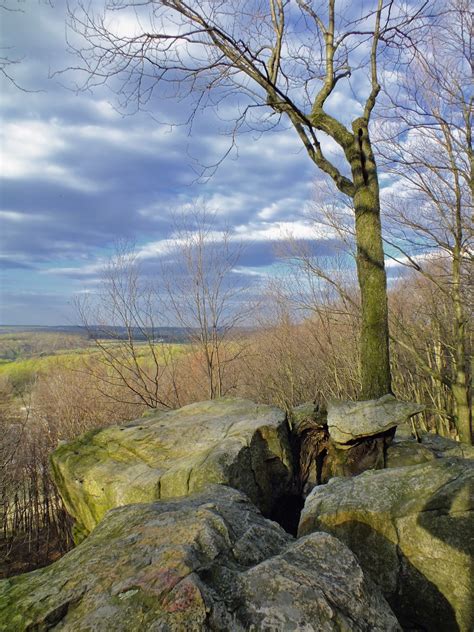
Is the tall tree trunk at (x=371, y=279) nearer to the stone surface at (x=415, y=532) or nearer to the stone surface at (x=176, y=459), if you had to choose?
the stone surface at (x=176, y=459)

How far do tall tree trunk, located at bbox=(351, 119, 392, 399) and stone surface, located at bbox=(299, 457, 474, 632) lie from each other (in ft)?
7.82

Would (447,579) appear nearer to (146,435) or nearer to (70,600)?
(70,600)

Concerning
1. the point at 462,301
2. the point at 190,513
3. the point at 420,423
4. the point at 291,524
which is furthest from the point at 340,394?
the point at 190,513

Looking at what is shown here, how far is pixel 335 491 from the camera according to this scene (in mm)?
3863

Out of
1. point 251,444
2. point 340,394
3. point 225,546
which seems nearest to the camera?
point 225,546

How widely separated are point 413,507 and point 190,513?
174 cm

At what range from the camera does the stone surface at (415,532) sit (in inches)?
116

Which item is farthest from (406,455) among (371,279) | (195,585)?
(195,585)

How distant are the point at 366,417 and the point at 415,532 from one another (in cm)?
248

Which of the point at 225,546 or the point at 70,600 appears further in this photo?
the point at 225,546

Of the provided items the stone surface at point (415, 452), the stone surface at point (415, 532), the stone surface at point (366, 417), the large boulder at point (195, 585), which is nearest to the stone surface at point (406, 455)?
the stone surface at point (415, 452)

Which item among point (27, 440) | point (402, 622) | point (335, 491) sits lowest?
point (27, 440)

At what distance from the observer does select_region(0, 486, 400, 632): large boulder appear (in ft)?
6.31

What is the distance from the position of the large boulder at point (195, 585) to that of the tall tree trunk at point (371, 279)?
12.7 ft
